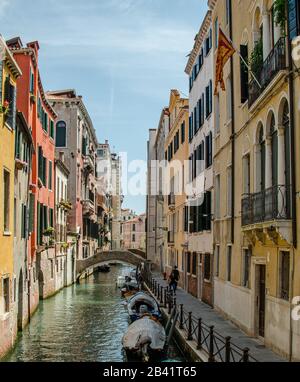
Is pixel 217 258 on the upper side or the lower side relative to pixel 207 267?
upper

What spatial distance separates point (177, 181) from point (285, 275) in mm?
23727

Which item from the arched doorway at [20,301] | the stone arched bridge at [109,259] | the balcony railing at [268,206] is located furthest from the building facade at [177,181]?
the balcony railing at [268,206]

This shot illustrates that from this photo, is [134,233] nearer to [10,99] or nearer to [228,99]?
[228,99]

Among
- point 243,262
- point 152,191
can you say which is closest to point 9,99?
point 243,262

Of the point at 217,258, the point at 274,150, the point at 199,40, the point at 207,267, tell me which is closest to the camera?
the point at 274,150

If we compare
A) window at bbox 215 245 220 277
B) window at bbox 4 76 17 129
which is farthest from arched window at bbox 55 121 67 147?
window at bbox 4 76 17 129

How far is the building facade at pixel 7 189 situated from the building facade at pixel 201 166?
8.89 m

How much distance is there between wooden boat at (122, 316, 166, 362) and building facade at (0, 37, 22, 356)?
11.0ft

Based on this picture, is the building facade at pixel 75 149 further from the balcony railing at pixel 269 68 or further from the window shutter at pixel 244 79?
the balcony railing at pixel 269 68

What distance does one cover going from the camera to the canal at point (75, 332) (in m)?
18.2

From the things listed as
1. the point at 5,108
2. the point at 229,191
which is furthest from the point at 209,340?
the point at 5,108

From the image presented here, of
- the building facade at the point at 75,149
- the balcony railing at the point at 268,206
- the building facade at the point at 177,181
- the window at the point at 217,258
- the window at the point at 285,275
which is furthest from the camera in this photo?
the building facade at the point at 75,149

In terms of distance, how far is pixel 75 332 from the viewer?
74.9 ft

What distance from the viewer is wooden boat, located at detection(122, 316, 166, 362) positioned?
16516 millimetres
